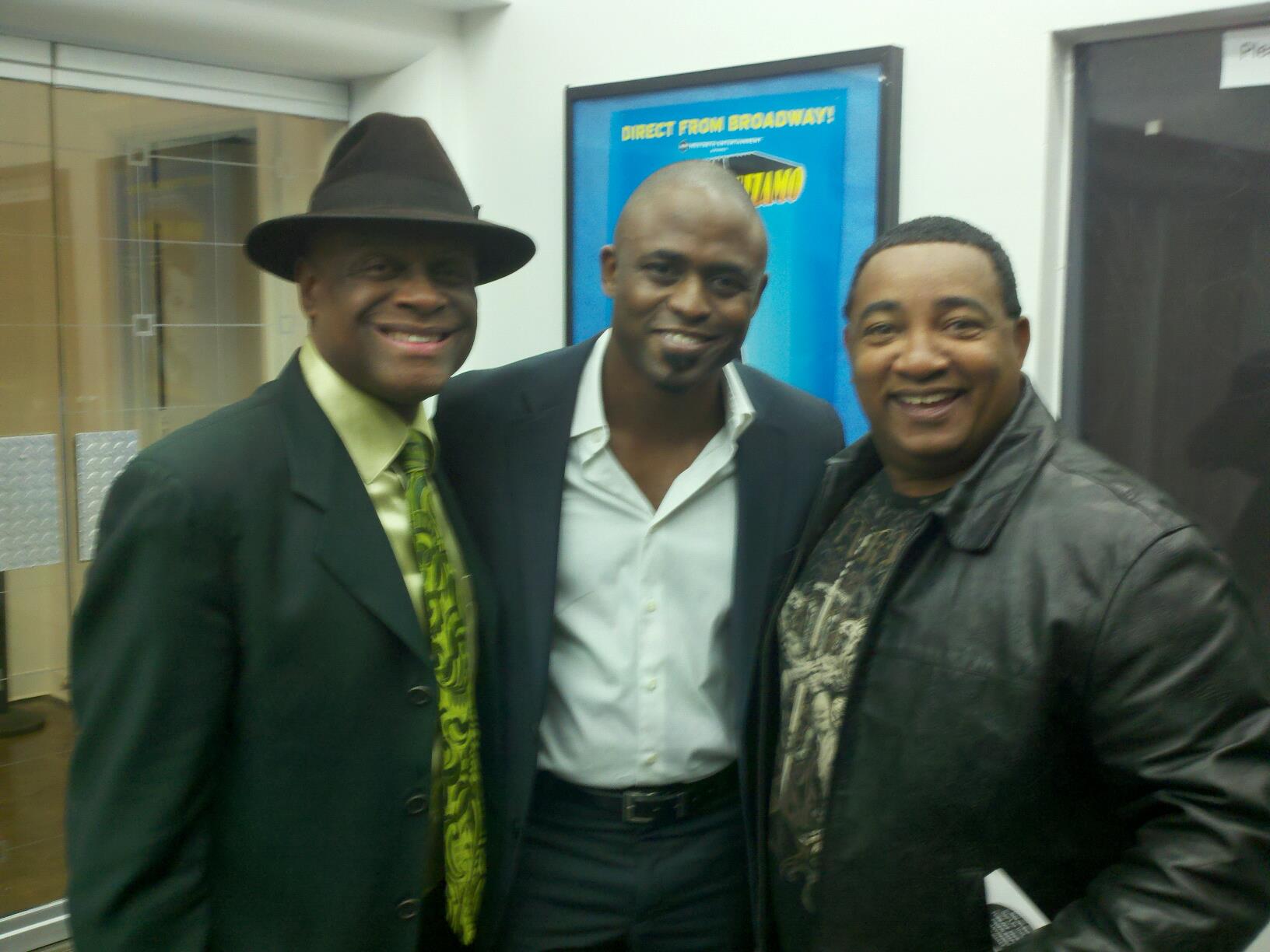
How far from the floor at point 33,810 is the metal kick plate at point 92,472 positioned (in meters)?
0.52

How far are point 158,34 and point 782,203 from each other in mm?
1810

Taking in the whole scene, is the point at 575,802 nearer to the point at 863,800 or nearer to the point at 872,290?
the point at 863,800

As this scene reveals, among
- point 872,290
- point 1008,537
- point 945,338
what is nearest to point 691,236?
point 872,290

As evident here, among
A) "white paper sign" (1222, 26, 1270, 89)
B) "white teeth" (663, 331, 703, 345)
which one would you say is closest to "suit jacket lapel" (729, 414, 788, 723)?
"white teeth" (663, 331, 703, 345)

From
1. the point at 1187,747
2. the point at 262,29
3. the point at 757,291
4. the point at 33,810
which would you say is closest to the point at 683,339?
the point at 757,291

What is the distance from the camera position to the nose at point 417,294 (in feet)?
6.02

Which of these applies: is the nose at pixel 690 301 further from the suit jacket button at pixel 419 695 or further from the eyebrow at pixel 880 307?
the suit jacket button at pixel 419 695

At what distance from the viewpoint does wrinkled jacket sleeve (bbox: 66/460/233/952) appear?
1552mm

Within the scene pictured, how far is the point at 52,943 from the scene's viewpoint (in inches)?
135

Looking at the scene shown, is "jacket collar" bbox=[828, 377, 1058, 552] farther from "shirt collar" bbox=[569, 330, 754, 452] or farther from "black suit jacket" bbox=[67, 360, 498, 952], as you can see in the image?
"black suit jacket" bbox=[67, 360, 498, 952]

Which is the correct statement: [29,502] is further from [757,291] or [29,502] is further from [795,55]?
[795,55]

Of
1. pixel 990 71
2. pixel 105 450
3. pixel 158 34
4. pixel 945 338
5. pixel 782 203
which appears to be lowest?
pixel 105 450

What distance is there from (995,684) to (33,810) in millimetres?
2992

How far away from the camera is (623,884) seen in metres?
2.05
